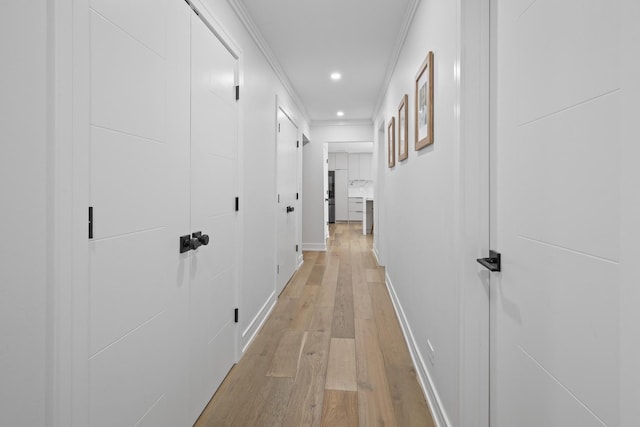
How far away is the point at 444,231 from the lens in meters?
1.55

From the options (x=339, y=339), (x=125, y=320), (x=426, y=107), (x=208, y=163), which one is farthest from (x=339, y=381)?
(x=426, y=107)

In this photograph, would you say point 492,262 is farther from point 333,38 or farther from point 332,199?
point 332,199

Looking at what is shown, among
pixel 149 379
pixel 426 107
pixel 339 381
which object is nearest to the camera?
pixel 149 379

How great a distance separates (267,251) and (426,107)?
6.27 ft

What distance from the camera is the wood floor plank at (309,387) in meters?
1.66

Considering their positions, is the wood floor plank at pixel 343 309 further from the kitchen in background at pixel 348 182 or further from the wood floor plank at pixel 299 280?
the kitchen in background at pixel 348 182

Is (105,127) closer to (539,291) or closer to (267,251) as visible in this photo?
(539,291)

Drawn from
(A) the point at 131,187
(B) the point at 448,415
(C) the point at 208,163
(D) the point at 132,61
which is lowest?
(B) the point at 448,415

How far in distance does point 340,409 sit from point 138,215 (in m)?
1.41

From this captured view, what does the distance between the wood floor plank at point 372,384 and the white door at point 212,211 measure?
858 millimetres

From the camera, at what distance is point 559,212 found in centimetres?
79

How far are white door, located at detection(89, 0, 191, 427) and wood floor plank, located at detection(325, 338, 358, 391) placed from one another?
2.89 feet

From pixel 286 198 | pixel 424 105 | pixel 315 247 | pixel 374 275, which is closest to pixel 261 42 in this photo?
pixel 424 105

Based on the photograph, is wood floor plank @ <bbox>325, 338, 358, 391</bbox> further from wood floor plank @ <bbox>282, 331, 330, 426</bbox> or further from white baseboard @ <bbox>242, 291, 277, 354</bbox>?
white baseboard @ <bbox>242, 291, 277, 354</bbox>
